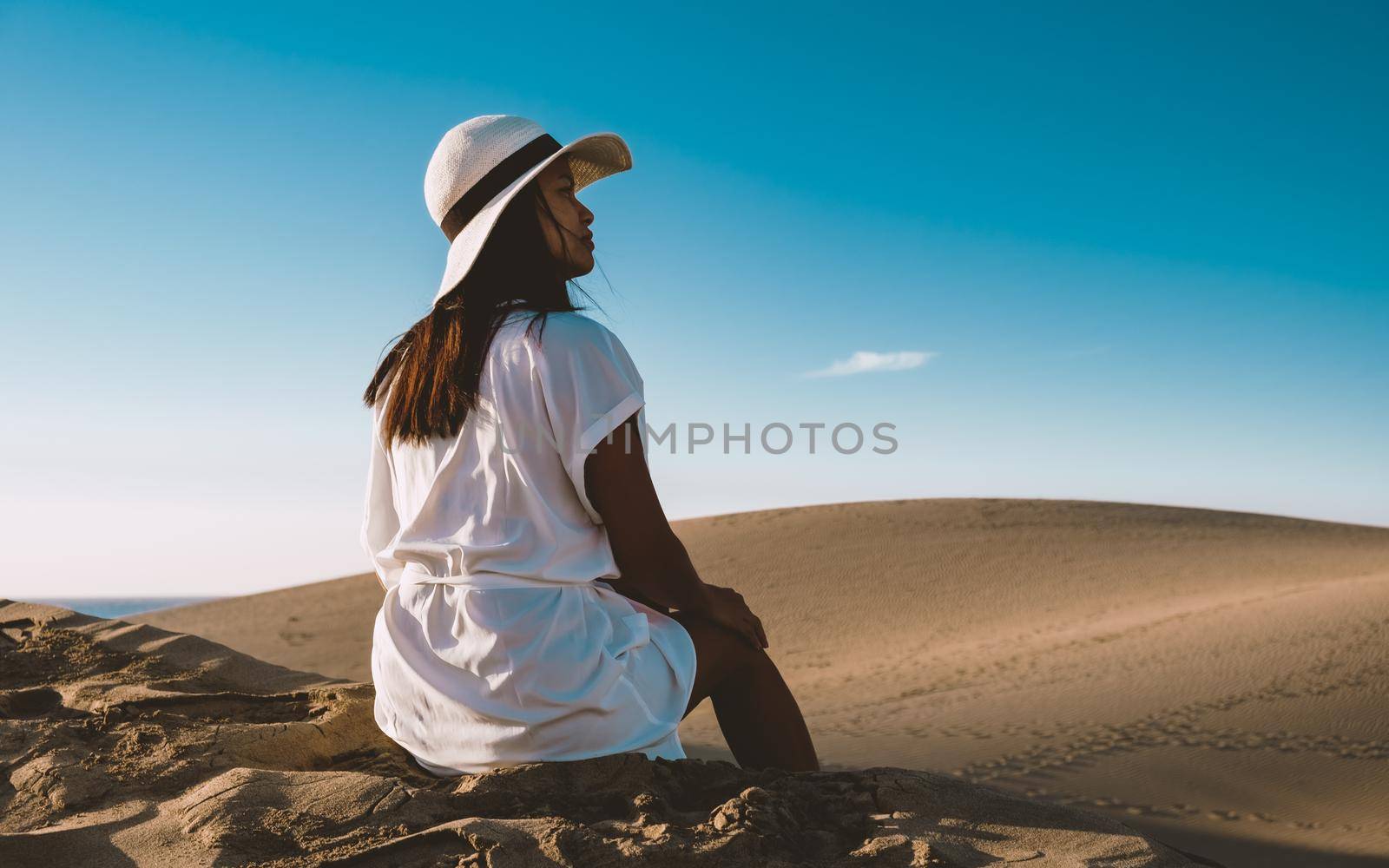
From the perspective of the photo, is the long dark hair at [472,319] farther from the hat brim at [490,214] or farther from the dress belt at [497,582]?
the dress belt at [497,582]

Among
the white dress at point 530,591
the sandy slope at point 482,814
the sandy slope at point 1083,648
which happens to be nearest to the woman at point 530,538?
the white dress at point 530,591

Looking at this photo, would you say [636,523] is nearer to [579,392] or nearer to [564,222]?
[579,392]

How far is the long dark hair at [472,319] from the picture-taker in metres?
2.15

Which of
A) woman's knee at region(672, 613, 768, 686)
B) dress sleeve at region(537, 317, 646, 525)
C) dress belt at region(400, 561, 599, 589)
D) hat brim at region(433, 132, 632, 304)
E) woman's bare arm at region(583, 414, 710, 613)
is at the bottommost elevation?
woman's knee at region(672, 613, 768, 686)

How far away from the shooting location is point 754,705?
2.35 meters

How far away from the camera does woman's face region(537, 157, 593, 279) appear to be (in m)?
2.31

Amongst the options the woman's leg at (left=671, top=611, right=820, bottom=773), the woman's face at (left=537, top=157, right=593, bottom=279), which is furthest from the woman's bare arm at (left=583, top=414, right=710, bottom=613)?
the woman's face at (left=537, top=157, right=593, bottom=279)

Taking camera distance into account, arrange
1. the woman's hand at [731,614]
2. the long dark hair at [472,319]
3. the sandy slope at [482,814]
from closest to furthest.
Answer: the sandy slope at [482,814], the long dark hair at [472,319], the woman's hand at [731,614]

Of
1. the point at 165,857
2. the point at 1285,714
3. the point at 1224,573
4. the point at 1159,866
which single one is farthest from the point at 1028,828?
the point at 1224,573

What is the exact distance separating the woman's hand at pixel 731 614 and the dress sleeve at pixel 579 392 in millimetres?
429

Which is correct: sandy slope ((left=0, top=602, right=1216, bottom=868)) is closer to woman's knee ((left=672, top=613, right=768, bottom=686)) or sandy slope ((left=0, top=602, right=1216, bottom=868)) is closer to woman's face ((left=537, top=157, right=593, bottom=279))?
woman's knee ((left=672, top=613, right=768, bottom=686))

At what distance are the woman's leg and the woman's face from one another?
2.94ft

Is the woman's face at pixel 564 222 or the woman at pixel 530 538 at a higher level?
the woman's face at pixel 564 222

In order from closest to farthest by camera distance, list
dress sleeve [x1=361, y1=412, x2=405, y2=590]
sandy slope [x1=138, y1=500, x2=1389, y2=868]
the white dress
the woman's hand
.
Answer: the white dress, the woman's hand, dress sleeve [x1=361, y1=412, x2=405, y2=590], sandy slope [x1=138, y1=500, x2=1389, y2=868]
